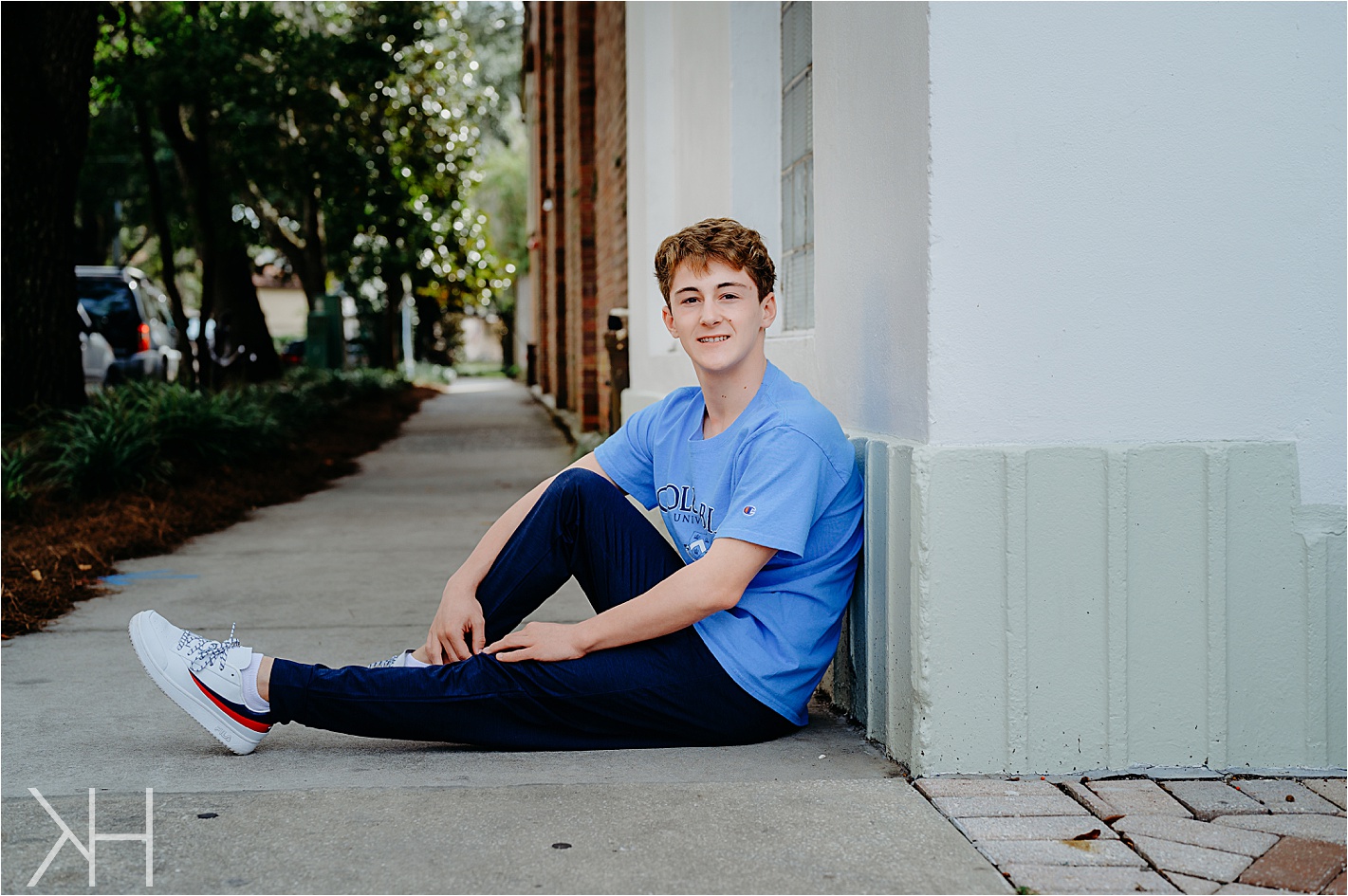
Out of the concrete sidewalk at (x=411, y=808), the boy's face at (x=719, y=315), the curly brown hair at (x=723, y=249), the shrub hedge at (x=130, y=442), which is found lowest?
the concrete sidewalk at (x=411, y=808)

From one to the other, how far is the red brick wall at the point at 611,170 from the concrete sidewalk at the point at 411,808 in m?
5.41

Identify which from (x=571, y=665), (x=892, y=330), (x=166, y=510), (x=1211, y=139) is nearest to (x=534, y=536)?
(x=571, y=665)

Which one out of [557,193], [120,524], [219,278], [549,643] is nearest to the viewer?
[549,643]

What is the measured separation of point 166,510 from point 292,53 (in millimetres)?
9036

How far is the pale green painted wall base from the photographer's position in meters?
2.95

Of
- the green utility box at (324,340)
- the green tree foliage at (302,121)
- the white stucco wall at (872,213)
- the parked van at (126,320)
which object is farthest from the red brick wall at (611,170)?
the green utility box at (324,340)

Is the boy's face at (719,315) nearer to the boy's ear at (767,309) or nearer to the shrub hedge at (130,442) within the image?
the boy's ear at (767,309)

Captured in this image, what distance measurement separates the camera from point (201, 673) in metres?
3.13

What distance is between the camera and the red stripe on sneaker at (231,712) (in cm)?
314

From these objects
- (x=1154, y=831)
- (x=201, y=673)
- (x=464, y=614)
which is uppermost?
(x=464, y=614)

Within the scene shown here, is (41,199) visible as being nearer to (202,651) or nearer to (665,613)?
(202,651)
